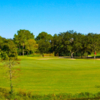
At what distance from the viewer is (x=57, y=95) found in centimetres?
1027

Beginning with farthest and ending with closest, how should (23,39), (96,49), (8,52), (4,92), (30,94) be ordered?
(23,39), (96,49), (8,52), (4,92), (30,94)

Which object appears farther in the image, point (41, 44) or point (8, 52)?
point (41, 44)

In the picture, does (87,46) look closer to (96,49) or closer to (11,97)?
(96,49)

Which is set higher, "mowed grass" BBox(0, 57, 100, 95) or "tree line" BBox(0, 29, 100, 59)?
"tree line" BBox(0, 29, 100, 59)

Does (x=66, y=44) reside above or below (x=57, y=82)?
above

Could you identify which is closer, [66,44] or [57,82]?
[57,82]

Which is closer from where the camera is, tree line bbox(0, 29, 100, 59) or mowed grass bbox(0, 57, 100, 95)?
mowed grass bbox(0, 57, 100, 95)

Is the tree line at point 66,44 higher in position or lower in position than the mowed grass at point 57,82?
higher

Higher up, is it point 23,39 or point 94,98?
point 23,39

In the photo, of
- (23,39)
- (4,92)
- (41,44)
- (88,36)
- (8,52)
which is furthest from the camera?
(41,44)

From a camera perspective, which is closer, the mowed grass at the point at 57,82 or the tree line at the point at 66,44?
the mowed grass at the point at 57,82

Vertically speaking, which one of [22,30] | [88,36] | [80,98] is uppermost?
[22,30]

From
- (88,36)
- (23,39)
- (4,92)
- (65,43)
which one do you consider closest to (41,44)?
(23,39)

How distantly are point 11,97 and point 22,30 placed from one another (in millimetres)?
93532
